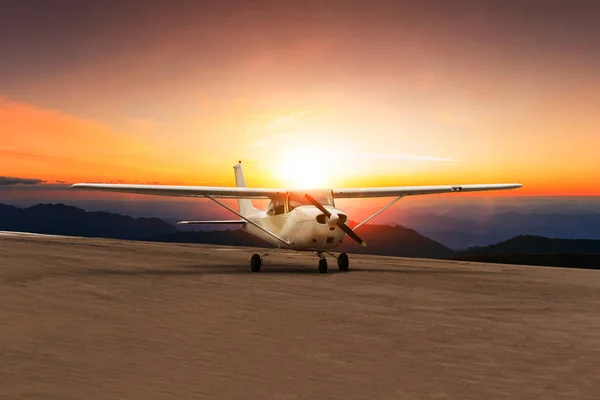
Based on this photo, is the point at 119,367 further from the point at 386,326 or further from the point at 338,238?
the point at 338,238

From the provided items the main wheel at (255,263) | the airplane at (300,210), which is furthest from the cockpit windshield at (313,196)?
the main wheel at (255,263)

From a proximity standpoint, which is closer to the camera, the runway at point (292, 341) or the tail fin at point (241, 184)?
the runway at point (292, 341)

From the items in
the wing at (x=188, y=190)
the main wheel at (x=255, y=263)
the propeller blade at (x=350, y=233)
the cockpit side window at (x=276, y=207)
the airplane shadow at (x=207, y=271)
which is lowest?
the airplane shadow at (x=207, y=271)

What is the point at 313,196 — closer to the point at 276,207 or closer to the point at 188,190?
the point at 276,207

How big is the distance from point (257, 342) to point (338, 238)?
13.3 m

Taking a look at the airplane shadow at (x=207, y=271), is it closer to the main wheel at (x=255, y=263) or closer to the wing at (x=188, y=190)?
the main wheel at (x=255, y=263)

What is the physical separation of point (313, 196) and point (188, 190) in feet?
16.1

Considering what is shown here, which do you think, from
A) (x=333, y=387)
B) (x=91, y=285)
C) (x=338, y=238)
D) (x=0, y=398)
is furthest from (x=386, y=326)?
(x=338, y=238)

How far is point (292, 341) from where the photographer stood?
368 inches

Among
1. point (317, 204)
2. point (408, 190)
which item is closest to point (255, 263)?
point (317, 204)

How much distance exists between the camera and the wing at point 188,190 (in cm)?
2355

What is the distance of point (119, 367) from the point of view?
24.1 ft

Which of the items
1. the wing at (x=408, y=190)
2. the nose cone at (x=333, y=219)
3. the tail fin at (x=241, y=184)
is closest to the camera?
the nose cone at (x=333, y=219)

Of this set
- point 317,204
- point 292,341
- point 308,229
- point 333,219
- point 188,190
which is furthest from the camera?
point 188,190
